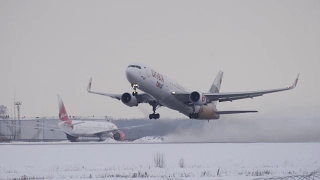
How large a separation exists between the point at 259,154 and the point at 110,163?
16031 millimetres

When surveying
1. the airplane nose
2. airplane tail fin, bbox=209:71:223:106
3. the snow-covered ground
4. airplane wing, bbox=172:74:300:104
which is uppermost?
airplane tail fin, bbox=209:71:223:106

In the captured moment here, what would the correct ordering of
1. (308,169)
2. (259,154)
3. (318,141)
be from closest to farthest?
1. (308,169)
2. (259,154)
3. (318,141)

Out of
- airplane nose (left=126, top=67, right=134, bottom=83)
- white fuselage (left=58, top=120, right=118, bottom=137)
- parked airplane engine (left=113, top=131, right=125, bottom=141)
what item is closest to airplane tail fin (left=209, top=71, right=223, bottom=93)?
airplane nose (left=126, top=67, right=134, bottom=83)

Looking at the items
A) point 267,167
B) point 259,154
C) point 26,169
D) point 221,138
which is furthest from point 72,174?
point 221,138

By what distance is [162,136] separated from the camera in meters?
82.4

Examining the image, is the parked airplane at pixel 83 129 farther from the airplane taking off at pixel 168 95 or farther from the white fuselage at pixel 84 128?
the airplane taking off at pixel 168 95

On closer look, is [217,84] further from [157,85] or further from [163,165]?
[163,165]

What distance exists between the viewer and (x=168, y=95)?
51594mm

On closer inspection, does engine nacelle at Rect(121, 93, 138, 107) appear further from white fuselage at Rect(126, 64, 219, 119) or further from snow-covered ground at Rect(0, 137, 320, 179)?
snow-covered ground at Rect(0, 137, 320, 179)

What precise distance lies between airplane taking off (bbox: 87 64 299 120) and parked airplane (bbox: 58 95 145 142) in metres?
39.2

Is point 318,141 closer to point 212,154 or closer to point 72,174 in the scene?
point 212,154

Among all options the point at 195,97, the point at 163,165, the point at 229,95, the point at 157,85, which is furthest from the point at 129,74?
the point at 229,95

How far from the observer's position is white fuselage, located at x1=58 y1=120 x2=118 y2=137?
99688 mm

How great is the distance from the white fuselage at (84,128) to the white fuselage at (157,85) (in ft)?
A: 155
